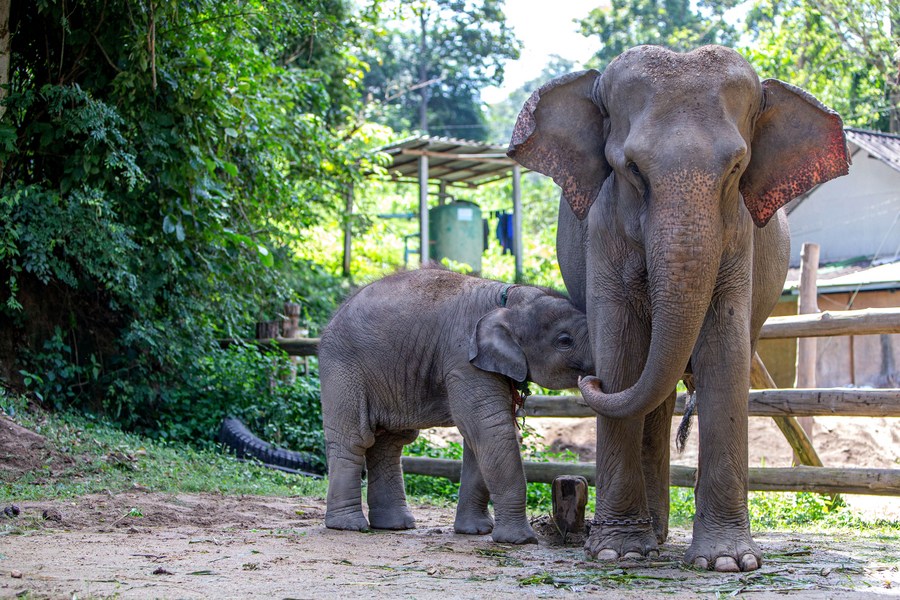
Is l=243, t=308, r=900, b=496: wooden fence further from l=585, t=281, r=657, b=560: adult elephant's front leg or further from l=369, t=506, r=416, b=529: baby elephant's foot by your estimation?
l=585, t=281, r=657, b=560: adult elephant's front leg

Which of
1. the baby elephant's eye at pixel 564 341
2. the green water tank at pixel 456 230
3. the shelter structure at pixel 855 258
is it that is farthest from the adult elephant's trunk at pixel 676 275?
the green water tank at pixel 456 230

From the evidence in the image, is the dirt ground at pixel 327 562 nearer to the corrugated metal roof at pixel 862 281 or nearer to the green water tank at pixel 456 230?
the corrugated metal roof at pixel 862 281

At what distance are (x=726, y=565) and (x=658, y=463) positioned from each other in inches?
53.3

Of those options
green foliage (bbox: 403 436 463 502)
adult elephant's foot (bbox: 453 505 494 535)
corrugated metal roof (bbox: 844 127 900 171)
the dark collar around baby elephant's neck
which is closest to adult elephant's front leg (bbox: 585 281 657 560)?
the dark collar around baby elephant's neck

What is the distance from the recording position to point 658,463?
5.81 m

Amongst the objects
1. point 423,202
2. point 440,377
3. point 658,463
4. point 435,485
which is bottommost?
point 435,485

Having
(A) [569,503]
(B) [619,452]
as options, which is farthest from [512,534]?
(B) [619,452]

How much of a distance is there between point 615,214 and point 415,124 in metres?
31.0

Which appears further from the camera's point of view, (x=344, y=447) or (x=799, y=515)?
(x=799, y=515)

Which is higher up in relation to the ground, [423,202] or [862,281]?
[423,202]

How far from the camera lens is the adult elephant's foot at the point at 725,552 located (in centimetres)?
449

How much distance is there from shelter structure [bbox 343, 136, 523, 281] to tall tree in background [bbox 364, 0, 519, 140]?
30.1ft

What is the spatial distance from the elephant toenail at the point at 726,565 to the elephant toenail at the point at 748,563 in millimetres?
30

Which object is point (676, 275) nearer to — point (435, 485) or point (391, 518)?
point (391, 518)
